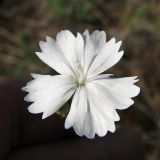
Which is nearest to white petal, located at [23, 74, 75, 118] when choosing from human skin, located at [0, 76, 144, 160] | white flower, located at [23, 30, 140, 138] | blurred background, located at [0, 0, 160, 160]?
white flower, located at [23, 30, 140, 138]

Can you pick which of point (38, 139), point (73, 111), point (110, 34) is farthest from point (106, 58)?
point (110, 34)

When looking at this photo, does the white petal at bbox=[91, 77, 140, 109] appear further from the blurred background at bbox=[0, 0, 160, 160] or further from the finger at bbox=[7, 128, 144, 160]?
the blurred background at bbox=[0, 0, 160, 160]

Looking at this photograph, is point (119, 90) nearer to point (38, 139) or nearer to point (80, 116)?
point (80, 116)

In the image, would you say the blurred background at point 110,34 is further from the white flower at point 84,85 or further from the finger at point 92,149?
the white flower at point 84,85

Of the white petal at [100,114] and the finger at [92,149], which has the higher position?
the finger at [92,149]

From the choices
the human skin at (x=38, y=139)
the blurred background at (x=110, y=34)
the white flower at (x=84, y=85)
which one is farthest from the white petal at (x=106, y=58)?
the blurred background at (x=110, y=34)

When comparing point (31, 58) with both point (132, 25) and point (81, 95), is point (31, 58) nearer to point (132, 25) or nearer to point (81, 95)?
point (132, 25)

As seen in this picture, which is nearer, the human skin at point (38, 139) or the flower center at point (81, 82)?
the flower center at point (81, 82)
